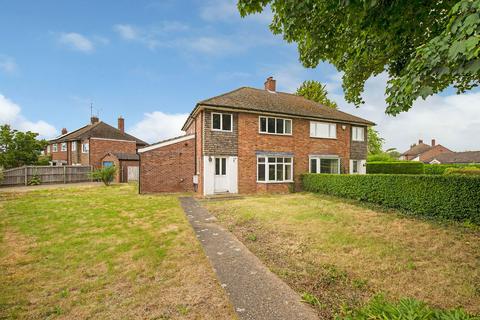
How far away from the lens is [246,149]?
15.0 meters

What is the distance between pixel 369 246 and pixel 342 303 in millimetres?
2986

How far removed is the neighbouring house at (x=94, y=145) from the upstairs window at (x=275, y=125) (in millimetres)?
18734

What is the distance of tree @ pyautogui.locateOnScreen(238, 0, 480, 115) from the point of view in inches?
112

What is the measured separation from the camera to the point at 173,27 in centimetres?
1154

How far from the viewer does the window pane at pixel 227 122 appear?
14.6 metres

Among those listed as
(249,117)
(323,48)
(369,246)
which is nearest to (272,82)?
(249,117)

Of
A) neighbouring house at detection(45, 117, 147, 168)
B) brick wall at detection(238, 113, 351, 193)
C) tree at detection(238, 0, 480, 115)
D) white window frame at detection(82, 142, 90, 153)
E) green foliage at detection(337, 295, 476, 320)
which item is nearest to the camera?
green foliage at detection(337, 295, 476, 320)

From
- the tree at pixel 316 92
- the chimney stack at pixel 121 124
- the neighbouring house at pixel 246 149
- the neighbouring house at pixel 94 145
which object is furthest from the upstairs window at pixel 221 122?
the chimney stack at pixel 121 124

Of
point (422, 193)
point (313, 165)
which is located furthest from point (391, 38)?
point (313, 165)

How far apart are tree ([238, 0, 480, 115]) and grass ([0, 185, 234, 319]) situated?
445 cm

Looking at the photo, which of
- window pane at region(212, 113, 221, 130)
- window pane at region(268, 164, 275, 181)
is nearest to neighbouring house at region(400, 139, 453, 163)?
window pane at region(268, 164, 275, 181)

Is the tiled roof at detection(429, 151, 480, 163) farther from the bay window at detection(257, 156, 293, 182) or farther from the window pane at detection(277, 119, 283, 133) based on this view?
the window pane at detection(277, 119, 283, 133)

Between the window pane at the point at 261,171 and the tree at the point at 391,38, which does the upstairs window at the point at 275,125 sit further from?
the tree at the point at 391,38

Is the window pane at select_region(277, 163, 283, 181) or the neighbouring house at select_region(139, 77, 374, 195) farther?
the window pane at select_region(277, 163, 283, 181)
